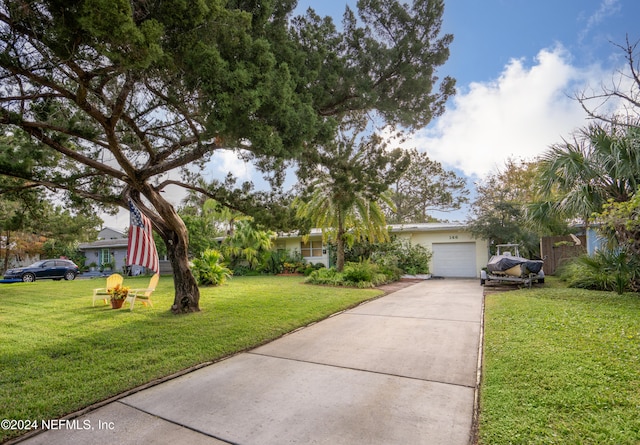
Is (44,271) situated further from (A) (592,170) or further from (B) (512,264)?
(A) (592,170)

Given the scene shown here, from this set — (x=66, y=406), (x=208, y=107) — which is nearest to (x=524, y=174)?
(x=208, y=107)

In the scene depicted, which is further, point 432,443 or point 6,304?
point 6,304

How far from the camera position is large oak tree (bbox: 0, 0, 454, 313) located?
3758 millimetres

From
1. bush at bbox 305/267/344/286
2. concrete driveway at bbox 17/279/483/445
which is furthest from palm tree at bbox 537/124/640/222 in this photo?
bush at bbox 305/267/344/286

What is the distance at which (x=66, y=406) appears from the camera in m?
3.52

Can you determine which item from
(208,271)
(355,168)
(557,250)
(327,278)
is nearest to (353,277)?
(327,278)

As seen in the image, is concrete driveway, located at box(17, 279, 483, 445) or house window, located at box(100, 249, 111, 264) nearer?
concrete driveway, located at box(17, 279, 483, 445)

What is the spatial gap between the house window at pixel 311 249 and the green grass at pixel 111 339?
11.0 metres

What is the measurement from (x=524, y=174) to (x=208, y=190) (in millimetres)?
23194

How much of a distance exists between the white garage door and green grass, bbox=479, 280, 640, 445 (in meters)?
11.4

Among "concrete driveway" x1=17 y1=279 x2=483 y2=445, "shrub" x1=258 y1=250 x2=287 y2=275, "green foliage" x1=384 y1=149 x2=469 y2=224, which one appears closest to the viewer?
"concrete driveway" x1=17 y1=279 x2=483 y2=445

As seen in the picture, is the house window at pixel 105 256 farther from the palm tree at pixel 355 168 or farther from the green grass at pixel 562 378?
the green grass at pixel 562 378

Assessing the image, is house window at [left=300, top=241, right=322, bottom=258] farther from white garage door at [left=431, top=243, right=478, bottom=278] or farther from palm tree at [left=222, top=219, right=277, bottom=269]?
white garage door at [left=431, top=243, right=478, bottom=278]

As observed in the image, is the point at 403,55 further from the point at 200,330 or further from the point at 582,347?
the point at 200,330
